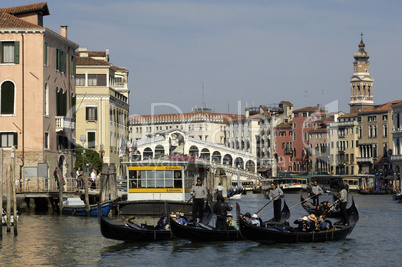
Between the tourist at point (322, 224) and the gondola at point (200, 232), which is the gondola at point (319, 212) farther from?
the gondola at point (200, 232)

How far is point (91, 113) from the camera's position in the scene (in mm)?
57781

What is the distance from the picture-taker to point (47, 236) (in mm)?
25859

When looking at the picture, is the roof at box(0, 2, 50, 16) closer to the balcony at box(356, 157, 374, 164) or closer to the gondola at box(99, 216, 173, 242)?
the gondola at box(99, 216, 173, 242)

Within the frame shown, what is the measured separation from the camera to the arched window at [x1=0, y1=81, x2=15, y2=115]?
37.1m

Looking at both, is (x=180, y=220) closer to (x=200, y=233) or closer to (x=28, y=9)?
(x=200, y=233)

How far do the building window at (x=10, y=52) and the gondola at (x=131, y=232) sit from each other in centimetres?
1627

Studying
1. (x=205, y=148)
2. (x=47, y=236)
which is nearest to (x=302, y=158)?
(x=205, y=148)

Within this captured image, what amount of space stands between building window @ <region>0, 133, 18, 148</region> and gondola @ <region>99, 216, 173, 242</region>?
15.4 metres

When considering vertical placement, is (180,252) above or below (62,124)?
below

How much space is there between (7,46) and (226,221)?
1772 centimetres

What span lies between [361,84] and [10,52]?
73.4 meters

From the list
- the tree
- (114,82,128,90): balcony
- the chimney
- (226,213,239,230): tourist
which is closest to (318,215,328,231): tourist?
(226,213,239,230): tourist

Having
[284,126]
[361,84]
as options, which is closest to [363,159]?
[361,84]

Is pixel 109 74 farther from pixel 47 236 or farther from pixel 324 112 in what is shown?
pixel 324 112
